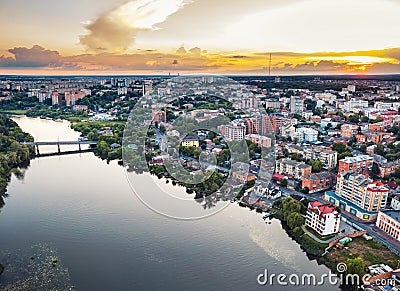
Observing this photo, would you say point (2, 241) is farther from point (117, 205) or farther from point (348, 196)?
point (348, 196)

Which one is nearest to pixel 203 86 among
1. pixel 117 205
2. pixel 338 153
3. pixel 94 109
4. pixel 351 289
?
pixel 117 205

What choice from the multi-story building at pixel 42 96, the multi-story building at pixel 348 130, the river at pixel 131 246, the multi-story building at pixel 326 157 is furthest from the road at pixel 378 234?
the multi-story building at pixel 42 96

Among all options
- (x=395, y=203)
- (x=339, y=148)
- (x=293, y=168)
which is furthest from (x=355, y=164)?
(x=395, y=203)

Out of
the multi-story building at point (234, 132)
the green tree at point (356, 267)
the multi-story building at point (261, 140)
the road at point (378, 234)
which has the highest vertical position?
the multi-story building at point (234, 132)

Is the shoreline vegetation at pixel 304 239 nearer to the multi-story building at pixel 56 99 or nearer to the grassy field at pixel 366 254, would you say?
the grassy field at pixel 366 254

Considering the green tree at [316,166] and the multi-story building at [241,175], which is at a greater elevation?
the multi-story building at [241,175]

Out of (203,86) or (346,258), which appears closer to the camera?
(346,258)

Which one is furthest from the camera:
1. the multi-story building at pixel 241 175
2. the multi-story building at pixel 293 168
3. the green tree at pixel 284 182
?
the multi-story building at pixel 293 168

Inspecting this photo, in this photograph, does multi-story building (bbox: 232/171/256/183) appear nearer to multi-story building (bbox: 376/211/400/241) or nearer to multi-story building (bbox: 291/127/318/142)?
multi-story building (bbox: 376/211/400/241)
